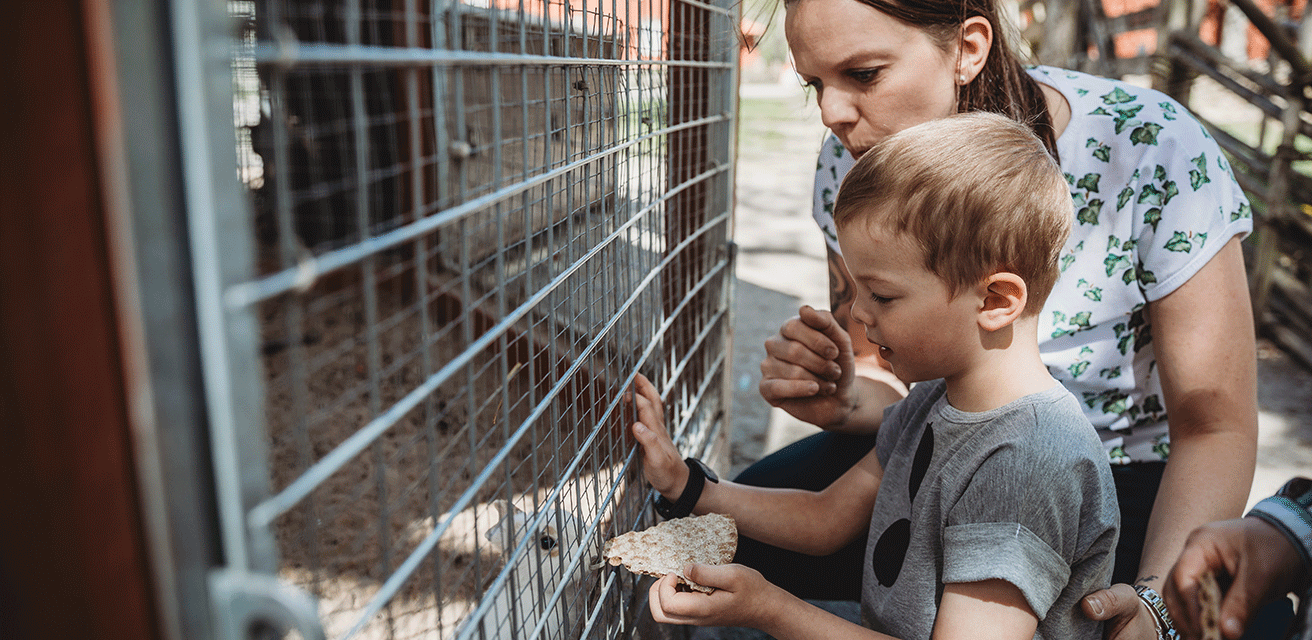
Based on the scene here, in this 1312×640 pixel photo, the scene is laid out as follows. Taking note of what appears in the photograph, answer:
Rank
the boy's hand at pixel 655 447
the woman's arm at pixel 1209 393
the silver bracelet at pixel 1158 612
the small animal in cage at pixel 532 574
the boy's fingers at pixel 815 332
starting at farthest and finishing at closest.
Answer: the boy's fingers at pixel 815 332 → the boy's hand at pixel 655 447 → the woman's arm at pixel 1209 393 → the silver bracelet at pixel 1158 612 → the small animal in cage at pixel 532 574

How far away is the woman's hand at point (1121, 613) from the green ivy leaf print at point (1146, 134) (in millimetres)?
737

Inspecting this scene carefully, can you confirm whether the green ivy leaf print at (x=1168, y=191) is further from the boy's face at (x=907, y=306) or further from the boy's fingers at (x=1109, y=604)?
the boy's fingers at (x=1109, y=604)

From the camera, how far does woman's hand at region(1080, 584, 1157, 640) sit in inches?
44.3

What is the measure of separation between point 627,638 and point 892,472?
572 mm

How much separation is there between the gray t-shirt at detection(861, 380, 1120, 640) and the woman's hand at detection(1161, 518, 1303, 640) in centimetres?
14

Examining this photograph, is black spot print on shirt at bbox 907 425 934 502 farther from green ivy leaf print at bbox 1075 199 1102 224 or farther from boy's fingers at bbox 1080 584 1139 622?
green ivy leaf print at bbox 1075 199 1102 224

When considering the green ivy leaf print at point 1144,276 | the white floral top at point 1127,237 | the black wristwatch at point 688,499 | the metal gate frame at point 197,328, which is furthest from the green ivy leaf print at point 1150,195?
the metal gate frame at point 197,328

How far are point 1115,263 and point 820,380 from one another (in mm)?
545

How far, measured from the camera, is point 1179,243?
4.63 feet

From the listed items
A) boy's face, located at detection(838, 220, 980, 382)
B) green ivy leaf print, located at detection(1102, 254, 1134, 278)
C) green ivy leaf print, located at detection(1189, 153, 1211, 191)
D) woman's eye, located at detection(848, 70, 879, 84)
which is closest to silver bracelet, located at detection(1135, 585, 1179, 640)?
boy's face, located at detection(838, 220, 980, 382)

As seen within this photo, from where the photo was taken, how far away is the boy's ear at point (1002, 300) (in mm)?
1121

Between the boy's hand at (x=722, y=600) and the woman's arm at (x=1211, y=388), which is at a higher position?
the woman's arm at (x=1211, y=388)

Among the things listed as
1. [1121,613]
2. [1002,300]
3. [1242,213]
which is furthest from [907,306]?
[1242,213]

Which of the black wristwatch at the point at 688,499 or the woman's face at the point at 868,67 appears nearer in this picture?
the woman's face at the point at 868,67
